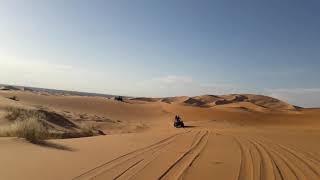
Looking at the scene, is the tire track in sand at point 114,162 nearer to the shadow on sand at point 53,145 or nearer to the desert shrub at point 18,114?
the shadow on sand at point 53,145

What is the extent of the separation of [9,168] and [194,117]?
41.3 m

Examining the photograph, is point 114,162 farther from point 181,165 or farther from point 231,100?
point 231,100

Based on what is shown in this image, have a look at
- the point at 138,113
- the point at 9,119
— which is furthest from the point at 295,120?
the point at 9,119

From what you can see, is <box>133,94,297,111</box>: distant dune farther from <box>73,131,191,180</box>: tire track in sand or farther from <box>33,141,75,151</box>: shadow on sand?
<box>33,141,75,151</box>: shadow on sand

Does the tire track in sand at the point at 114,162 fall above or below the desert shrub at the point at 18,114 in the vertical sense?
below

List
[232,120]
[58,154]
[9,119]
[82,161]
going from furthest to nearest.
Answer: [232,120], [9,119], [58,154], [82,161]

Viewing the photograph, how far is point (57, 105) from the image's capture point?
161 feet

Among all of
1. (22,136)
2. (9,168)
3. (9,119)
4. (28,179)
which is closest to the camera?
(28,179)

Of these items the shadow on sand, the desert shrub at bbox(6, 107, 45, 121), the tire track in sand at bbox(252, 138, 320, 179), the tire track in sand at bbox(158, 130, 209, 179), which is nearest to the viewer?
the tire track in sand at bbox(158, 130, 209, 179)

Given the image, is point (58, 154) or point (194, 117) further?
point (194, 117)

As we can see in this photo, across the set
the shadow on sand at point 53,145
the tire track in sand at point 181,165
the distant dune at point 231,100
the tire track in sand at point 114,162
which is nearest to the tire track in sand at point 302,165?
the tire track in sand at point 181,165

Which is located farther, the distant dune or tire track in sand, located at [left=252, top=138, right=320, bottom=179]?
the distant dune

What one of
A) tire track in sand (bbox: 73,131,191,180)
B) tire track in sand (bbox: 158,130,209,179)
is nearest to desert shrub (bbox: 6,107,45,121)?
tire track in sand (bbox: 73,131,191,180)

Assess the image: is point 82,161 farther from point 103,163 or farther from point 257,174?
point 257,174
